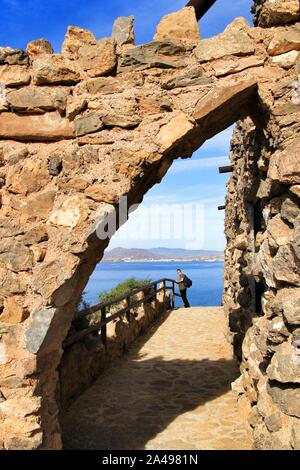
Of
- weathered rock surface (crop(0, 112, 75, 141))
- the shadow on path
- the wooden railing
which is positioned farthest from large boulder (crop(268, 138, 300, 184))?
the wooden railing

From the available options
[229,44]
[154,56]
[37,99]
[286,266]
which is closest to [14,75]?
[37,99]

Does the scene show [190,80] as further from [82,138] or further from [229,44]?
[82,138]

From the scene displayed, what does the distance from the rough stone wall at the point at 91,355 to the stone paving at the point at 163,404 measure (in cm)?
14

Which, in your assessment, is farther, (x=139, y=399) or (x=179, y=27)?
(x=139, y=399)

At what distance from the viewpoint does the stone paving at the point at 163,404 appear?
389 centimetres

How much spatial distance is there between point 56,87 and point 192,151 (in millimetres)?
1234

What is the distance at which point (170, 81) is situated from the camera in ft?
9.66

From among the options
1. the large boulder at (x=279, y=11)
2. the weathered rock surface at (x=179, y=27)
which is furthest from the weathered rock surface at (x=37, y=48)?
the large boulder at (x=279, y=11)

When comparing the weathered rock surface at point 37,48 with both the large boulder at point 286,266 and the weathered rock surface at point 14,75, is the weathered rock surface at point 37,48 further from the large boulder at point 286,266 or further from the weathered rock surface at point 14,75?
the large boulder at point 286,266

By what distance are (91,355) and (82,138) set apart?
11.7 ft

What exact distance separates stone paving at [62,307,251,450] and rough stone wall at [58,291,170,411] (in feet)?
0.44

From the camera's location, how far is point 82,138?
3.02m

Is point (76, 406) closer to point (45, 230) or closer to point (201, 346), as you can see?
point (45, 230)
